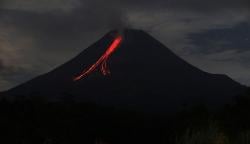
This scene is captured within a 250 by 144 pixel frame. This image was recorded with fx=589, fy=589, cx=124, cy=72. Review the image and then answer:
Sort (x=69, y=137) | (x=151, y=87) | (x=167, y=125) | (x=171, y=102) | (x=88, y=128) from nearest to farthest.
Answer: (x=69, y=137)
(x=88, y=128)
(x=167, y=125)
(x=171, y=102)
(x=151, y=87)

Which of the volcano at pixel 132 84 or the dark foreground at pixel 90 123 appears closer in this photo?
the dark foreground at pixel 90 123

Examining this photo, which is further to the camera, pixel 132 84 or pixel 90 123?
pixel 132 84

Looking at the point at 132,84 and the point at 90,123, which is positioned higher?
the point at 132,84

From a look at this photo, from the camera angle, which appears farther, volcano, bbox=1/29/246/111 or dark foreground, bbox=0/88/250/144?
volcano, bbox=1/29/246/111

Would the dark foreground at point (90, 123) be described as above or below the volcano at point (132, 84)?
below

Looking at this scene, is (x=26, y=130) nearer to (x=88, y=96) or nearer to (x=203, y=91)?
(x=88, y=96)

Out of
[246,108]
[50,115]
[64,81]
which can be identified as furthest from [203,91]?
[50,115]

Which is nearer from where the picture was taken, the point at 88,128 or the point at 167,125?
the point at 88,128

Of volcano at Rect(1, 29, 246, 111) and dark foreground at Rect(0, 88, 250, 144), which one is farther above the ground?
volcano at Rect(1, 29, 246, 111)
